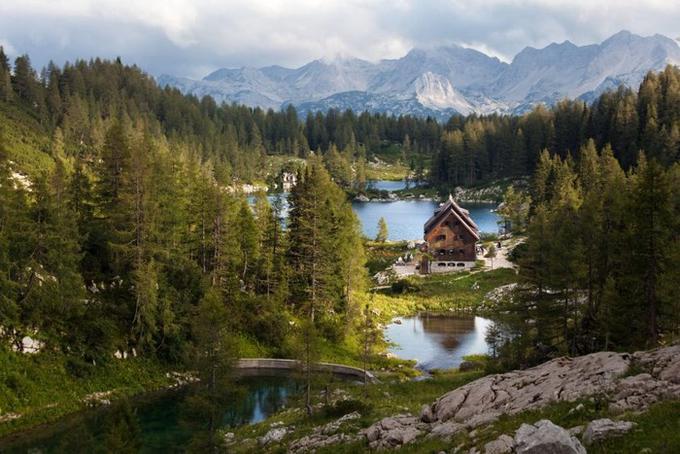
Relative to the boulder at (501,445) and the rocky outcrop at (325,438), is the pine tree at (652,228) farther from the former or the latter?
the boulder at (501,445)

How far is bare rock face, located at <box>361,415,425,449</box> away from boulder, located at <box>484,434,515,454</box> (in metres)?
5.35

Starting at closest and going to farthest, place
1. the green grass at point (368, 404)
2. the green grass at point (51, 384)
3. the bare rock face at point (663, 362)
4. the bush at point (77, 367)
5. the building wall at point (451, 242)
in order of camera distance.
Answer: the bare rock face at point (663, 362)
the green grass at point (368, 404)
the green grass at point (51, 384)
the bush at point (77, 367)
the building wall at point (451, 242)

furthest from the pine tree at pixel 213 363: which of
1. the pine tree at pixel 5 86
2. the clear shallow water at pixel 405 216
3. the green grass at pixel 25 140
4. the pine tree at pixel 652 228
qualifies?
the pine tree at pixel 5 86

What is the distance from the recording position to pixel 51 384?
41.6 m

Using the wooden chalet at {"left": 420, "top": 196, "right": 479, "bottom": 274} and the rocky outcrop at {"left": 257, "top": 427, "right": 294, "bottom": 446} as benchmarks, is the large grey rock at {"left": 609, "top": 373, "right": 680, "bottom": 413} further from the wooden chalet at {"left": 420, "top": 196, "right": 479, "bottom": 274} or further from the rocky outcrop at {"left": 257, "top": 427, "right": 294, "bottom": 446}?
the wooden chalet at {"left": 420, "top": 196, "right": 479, "bottom": 274}

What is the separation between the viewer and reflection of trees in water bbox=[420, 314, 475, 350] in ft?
206

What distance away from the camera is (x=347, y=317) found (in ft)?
203

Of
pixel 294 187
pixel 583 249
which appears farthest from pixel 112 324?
pixel 583 249

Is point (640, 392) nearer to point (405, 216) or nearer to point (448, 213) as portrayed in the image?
point (448, 213)

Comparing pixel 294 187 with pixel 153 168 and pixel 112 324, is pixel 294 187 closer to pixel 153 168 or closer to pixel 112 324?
pixel 153 168

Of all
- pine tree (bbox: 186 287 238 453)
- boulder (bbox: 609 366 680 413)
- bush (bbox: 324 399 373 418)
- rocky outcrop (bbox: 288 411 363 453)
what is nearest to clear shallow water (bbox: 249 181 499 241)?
bush (bbox: 324 399 373 418)

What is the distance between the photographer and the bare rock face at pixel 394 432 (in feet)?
75.5

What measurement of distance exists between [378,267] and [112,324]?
174 feet

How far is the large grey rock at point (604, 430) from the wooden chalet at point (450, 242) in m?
75.2
